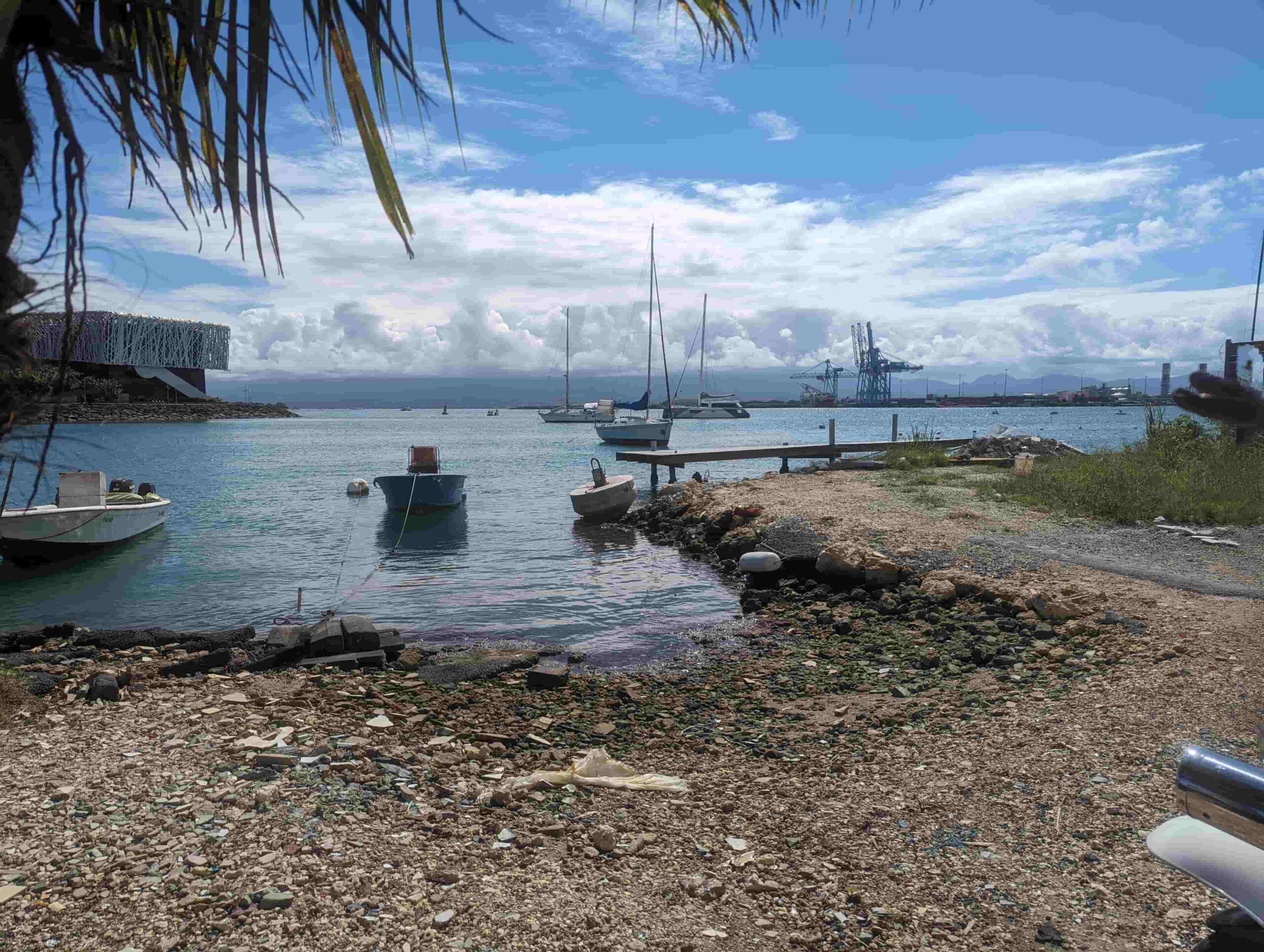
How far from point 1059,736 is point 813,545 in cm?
745

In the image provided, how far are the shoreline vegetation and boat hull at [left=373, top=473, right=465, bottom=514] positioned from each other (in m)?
14.5

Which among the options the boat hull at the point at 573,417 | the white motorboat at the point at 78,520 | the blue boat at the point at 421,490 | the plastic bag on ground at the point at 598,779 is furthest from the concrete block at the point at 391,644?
the boat hull at the point at 573,417

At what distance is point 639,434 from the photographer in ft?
195

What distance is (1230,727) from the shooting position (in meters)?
5.08

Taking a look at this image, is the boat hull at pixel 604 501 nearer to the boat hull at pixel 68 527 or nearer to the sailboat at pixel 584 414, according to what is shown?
the boat hull at pixel 68 527

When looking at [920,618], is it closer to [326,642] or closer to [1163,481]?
[326,642]

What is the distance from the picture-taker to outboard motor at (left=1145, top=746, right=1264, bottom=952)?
1731 millimetres

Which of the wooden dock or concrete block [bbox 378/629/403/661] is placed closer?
concrete block [bbox 378/629/403/661]

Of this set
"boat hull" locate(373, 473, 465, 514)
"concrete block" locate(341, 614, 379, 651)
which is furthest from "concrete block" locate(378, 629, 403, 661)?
"boat hull" locate(373, 473, 465, 514)

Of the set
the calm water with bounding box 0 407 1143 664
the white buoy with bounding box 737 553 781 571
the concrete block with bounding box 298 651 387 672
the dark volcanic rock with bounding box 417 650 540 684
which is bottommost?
the calm water with bounding box 0 407 1143 664

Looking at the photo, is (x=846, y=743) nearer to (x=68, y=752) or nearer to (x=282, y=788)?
(x=282, y=788)

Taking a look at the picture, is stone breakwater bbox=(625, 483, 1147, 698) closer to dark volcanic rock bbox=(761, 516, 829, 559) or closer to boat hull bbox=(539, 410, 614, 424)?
dark volcanic rock bbox=(761, 516, 829, 559)

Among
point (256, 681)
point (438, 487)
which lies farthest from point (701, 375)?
point (256, 681)

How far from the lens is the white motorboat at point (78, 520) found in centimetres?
1603
